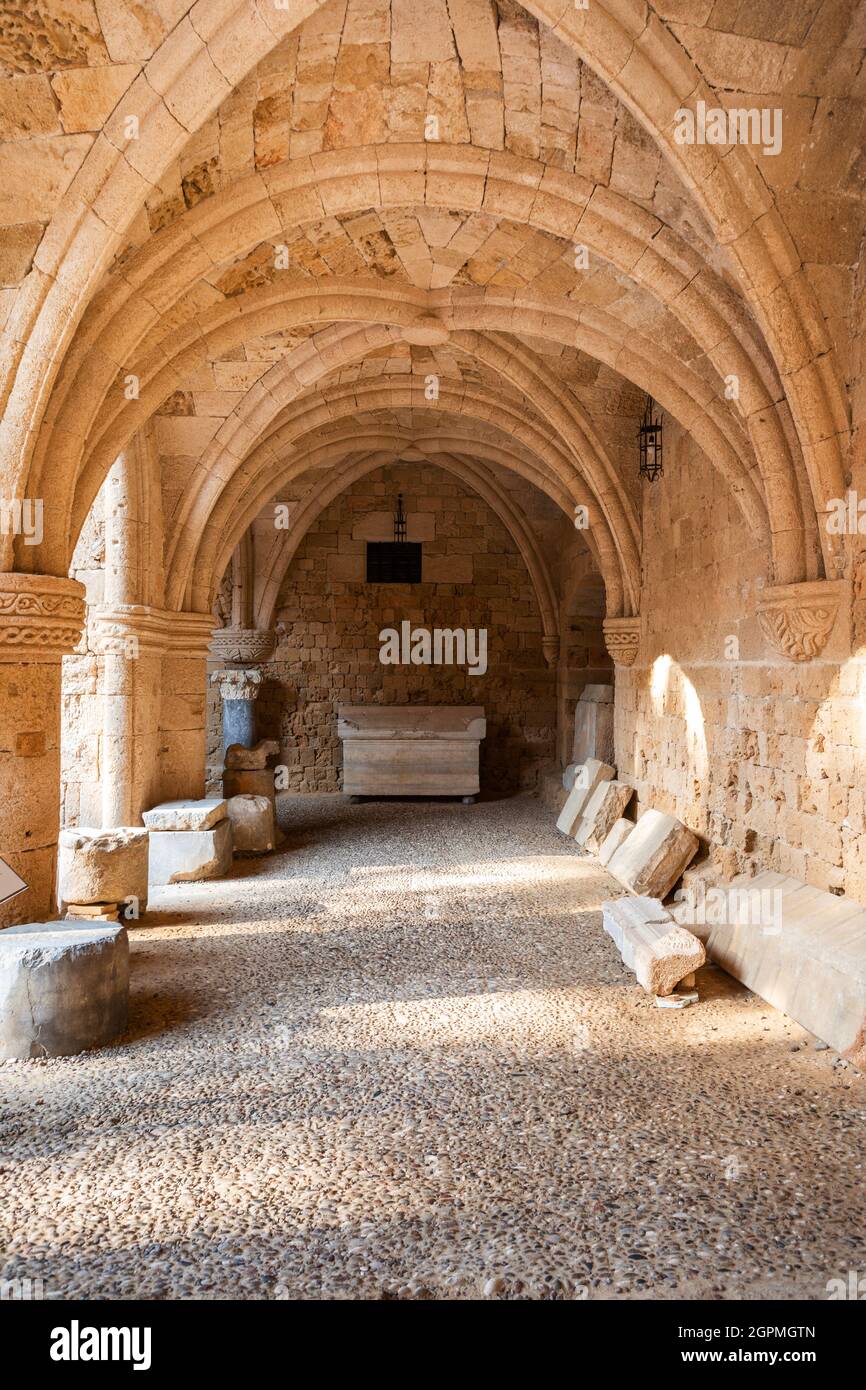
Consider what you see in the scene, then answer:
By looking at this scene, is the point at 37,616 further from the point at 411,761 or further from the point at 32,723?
the point at 411,761

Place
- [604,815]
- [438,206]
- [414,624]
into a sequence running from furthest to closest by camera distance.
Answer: [414,624]
[604,815]
[438,206]

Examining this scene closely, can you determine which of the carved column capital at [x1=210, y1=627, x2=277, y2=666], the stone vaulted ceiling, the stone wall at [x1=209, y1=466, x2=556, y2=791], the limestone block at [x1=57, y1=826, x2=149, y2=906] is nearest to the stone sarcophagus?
the stone wall at [x1=209, y1=466, x2=556, y2=791]

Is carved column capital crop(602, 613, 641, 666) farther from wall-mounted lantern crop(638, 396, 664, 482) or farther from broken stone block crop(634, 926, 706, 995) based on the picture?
broken stone block crop(634, 926, 706, 995)

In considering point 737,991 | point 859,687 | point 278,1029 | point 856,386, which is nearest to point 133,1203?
point 278,1029

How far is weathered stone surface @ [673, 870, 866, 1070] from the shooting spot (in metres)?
3.41

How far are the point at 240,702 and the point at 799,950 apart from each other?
8.61 metres

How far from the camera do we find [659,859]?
19.1ft

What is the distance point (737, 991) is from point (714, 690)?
214 cm

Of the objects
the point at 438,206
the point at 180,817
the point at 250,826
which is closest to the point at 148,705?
the point at 180,817

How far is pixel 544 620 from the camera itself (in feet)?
36.9

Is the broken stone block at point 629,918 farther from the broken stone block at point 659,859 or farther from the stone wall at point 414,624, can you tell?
the stone wall at point 414,624

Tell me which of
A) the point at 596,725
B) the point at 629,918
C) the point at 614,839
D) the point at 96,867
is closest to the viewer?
the point at 629,918

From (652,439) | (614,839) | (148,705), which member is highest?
(652,439)
